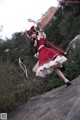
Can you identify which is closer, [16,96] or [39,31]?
[39,31]

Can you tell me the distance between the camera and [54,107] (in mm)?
6230

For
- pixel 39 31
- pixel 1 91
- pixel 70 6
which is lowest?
pixel 1 91

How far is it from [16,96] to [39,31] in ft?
6.06

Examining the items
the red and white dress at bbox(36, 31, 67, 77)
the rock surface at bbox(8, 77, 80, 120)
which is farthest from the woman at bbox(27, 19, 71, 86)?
the rock surface at bbox(8, 77, 80, 120)

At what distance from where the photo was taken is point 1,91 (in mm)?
8328

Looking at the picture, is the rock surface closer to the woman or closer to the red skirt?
the woman

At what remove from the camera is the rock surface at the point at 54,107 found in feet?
18.6

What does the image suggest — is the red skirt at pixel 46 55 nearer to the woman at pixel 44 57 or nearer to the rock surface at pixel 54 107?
the woman at pixel 44 57

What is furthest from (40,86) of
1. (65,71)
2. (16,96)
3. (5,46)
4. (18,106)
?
(5,46)

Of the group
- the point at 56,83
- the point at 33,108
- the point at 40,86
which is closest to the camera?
the point at 33,108

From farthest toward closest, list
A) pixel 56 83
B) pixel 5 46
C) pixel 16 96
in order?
1. pixel 5 46
2. pixel 56 83
3. pixel 16 96

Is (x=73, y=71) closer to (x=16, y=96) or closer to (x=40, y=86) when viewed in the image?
(x=40, y=86)

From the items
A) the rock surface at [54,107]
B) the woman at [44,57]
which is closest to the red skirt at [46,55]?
the woman at [44,57]

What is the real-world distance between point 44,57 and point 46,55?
6 cm
